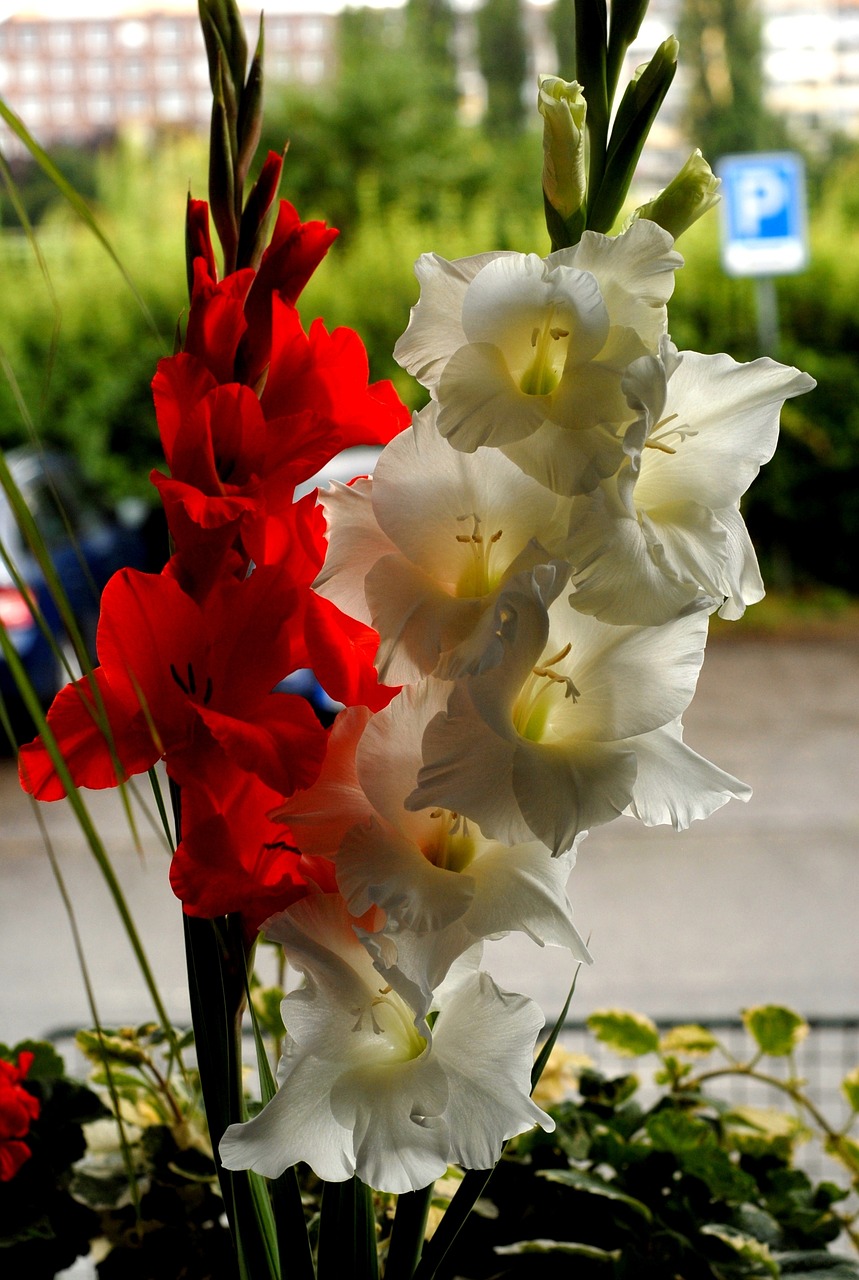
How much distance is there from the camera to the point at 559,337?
0.47 metres

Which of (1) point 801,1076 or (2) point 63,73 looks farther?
(2) point 63,73

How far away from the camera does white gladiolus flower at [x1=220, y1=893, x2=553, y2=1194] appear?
0.48 metres

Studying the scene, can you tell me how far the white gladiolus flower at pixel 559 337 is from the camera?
1.47 feet

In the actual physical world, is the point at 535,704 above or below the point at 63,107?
below

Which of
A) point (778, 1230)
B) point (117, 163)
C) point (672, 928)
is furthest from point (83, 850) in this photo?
point (117, 163)

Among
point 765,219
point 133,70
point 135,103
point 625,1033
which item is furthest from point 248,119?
point 133,70

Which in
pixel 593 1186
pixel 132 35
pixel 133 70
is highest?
pixel 132 35

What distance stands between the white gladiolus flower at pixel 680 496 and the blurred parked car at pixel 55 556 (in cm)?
260

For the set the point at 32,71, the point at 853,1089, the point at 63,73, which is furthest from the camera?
the point at 63,73

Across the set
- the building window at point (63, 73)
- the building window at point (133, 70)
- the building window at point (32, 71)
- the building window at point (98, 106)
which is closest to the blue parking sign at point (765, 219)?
the building window at point (133, 70)

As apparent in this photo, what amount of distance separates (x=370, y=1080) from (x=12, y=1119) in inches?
12.3

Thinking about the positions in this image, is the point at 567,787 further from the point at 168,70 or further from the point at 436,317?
the point at 168,70

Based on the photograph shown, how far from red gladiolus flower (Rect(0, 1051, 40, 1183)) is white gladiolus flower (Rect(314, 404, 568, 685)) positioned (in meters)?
0.39

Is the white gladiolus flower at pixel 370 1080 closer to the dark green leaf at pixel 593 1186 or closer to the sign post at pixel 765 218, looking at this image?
the dark green leaf at pixel 593 1186
